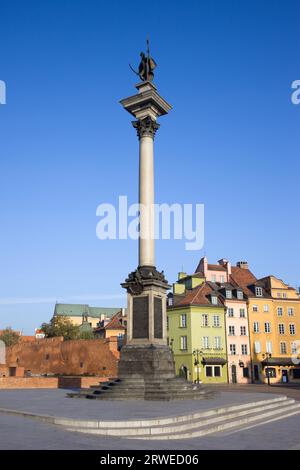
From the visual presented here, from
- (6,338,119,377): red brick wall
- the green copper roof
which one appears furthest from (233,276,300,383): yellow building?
the green copper roof

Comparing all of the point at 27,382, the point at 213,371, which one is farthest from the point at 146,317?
the point at 213,371

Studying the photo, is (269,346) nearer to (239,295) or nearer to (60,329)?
(239,295)

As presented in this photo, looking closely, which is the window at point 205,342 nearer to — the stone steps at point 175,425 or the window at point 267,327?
the window at point 267,327

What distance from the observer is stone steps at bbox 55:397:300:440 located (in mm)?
11695

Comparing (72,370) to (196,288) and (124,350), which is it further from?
(124,350)

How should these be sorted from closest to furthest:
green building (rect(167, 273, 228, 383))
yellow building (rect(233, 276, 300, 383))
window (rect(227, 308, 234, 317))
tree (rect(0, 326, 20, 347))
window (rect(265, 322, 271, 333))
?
green building (rect(167, 273, 228, 383)) < yellow building (rect(233, 276, 300, 383)) < window (rect(227, 308, 234, 317)) < window (rect(265, 322, 271, 333)) < tree (rect(0, 326, 20, 347))

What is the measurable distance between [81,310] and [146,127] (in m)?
139

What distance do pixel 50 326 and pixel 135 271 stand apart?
57853 mm

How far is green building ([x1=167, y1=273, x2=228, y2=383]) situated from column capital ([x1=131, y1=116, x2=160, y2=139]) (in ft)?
115

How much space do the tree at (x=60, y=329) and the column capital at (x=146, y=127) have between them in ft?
178

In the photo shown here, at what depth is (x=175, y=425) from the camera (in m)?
12.5

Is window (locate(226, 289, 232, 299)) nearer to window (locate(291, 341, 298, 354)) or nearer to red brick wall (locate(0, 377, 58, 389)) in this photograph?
window (locate(291, 341, 298, 354))
